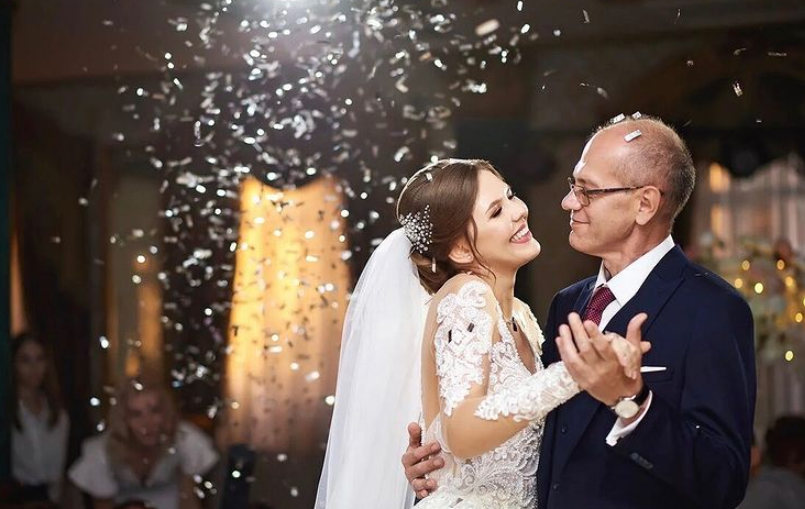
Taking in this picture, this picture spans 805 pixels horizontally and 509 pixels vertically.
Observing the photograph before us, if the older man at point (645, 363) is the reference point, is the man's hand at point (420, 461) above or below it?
below

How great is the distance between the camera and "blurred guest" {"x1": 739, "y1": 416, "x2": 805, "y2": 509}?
5469mm

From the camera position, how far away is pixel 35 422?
20.4 feet

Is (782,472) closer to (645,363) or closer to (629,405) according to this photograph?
(645,363)

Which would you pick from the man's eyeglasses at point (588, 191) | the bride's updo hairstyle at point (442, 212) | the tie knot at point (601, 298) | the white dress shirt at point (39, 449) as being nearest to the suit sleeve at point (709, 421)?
the tie knot at point (601, 298)

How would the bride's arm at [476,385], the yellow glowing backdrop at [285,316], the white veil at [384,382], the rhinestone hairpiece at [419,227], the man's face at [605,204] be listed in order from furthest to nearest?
the yellow glowing backdrop at [285,316] → the white veil at [384,382] → the rhinestone hairpiece at [419,227] → the man's face at [605,204] → the bride's arm at [476,385]

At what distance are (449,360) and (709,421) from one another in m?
0.61

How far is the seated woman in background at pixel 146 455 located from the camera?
5.91 metres

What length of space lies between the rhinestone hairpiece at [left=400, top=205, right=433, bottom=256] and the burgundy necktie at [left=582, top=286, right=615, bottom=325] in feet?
1.62

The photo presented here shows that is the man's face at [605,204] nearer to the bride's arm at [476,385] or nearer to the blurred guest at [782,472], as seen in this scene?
the bride's arm at [476,385]

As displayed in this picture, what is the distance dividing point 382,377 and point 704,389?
1.05 m

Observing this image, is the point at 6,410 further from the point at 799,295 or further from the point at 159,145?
the point at 799,295

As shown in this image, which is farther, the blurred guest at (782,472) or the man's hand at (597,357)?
the blurred guest at (782,472)

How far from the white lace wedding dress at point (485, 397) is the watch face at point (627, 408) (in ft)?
0.75

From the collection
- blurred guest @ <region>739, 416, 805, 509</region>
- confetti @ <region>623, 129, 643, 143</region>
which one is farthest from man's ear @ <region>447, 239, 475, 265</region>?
blurred guest @ <region>739, 416, 805, 509</region>
